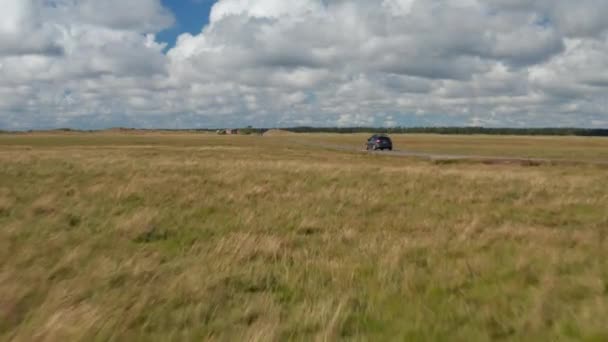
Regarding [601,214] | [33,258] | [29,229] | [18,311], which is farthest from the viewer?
[601,214]

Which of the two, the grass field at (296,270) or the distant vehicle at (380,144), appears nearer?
the grass field at (296,270)

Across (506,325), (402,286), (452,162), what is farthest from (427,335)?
(452,162)

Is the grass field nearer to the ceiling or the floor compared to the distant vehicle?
nearer to the ceiling

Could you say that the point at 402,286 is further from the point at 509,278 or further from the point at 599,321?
the point at 599,321

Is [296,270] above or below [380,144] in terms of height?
above

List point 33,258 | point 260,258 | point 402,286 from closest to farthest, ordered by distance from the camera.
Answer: point 402,286 < point 33,258 < point 260,258

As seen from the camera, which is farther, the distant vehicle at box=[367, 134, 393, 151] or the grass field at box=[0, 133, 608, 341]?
the distant vehicle at box=[367, 134, 393, 151]

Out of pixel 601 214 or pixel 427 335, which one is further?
pixel 601 214

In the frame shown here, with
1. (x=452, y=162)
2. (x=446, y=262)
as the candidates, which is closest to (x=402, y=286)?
(x=446, y=262)

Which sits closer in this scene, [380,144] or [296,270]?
[296,270]

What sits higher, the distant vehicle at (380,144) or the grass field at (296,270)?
the grass field at (296,270)

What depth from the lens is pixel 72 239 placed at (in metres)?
7.92

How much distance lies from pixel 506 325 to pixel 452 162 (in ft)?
112

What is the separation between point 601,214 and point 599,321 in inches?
357
